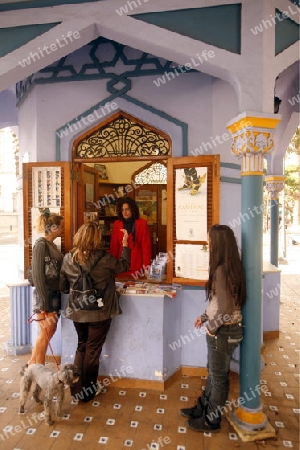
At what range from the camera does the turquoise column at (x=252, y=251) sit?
3.36 meters

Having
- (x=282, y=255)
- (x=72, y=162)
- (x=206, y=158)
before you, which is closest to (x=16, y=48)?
(x=72, y=162)

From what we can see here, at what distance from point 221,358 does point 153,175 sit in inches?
198

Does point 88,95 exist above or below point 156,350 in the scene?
above

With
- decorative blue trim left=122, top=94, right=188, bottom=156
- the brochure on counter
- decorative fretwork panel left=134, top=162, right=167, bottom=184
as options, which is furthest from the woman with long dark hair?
decorative fretwork panel left=134, top=162, right=167, bottom=184

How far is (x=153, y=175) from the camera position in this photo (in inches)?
305

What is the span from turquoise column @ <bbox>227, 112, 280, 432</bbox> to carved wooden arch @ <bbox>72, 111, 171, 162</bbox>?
1.32 metres

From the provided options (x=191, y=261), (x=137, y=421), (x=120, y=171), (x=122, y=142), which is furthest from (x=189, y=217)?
(x=120, y=171)

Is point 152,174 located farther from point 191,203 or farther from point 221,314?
point 221,314

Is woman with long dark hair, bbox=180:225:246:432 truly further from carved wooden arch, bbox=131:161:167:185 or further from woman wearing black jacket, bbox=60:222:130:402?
carved wooden arch, bbox=131:161:167:185

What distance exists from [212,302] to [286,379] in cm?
199

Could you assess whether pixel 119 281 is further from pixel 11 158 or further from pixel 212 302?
pixel 11 158

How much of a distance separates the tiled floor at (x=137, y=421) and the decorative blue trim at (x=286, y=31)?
355 cm

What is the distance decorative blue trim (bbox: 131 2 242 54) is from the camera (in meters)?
3.42

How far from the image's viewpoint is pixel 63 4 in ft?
11.7
